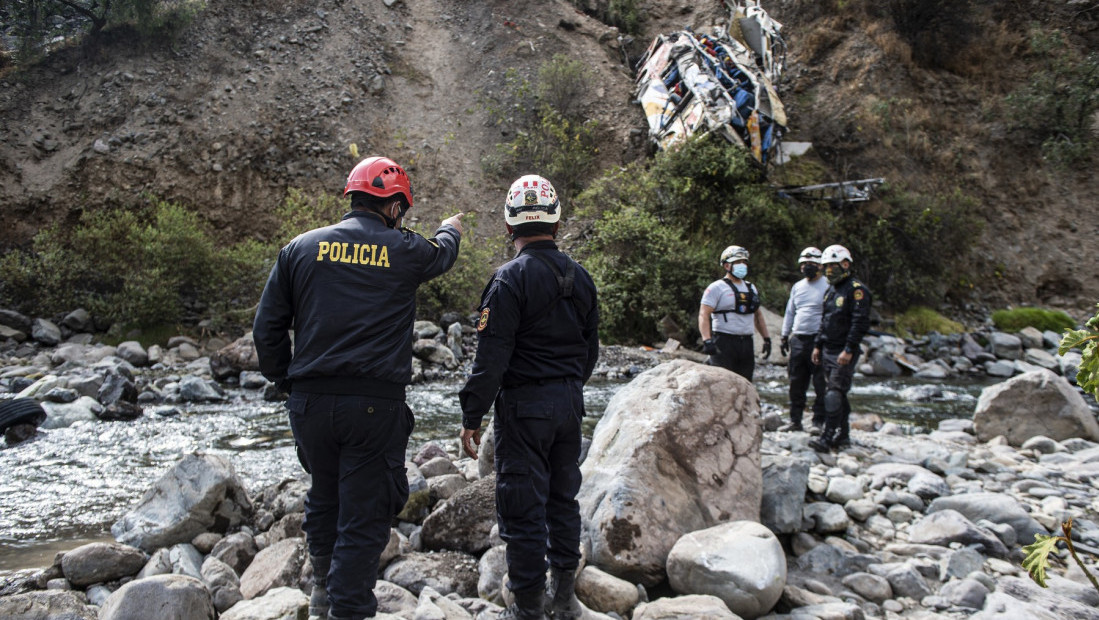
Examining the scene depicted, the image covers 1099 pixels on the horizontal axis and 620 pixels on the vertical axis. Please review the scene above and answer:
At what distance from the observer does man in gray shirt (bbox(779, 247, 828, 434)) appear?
6988 mm

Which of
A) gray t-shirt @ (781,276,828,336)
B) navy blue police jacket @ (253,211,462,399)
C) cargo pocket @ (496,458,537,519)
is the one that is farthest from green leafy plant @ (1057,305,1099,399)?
gray t-shirt @ (781,276,828,336)

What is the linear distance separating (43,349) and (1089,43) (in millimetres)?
33568

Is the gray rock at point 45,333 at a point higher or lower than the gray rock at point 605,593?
higher

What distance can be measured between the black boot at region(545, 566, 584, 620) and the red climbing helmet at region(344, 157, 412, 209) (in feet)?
6.40

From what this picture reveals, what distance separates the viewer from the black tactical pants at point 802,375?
7.04m

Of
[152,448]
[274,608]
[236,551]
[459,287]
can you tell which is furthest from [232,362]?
[274,608]

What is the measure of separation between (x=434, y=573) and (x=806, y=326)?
5009 millimetres

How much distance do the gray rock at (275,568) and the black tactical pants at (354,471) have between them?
89 cm

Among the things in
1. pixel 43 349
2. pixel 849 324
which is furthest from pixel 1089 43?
pixel 43 349

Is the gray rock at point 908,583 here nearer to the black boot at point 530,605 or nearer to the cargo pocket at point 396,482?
the black boot at point 530,605

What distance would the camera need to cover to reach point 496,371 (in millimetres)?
3027

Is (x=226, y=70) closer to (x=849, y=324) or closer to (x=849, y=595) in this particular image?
(x=849, y=324)

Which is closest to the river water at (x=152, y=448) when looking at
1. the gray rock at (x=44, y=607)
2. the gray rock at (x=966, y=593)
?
the gray rock at (x=44, y=607)

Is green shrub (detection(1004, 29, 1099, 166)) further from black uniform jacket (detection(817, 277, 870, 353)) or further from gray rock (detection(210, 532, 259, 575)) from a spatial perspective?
gray rock (detection(210, 532, 259, 575))
